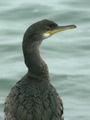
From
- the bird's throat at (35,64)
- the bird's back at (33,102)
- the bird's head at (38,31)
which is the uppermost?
the bird's head at (38,31)

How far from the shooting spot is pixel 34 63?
30.0ft

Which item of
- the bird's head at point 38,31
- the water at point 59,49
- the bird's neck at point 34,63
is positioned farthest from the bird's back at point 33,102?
the water at point 59,49

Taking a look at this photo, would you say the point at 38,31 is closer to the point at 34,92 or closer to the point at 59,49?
the point at 34,92

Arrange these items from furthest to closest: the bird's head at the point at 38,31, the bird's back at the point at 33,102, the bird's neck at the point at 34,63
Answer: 1. the bird's neck at the point at 34,63
2. the bird's head at the point at 38,31
3. the bird's back at the point at 33,102

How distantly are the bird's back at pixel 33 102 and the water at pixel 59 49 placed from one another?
6.42 ft

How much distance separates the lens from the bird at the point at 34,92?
8406mm

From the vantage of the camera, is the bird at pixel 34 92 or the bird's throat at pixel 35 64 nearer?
the bird at pixel 34 92

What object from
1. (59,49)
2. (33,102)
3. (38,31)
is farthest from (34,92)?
(59,49)

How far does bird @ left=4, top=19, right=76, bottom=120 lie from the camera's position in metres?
8.41

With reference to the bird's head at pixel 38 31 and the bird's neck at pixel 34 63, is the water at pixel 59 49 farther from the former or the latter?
the bird's head at pixel 38 31

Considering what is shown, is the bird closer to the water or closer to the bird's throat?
the bird's throat

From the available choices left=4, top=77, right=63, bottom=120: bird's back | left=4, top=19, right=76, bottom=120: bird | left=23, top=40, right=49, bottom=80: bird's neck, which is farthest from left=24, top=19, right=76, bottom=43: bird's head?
left=4, top=77, right=63, bottom=120: bird's back

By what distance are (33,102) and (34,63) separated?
0.87m

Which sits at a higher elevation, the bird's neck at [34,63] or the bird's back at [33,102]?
the bird's neck at [34,63]
